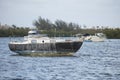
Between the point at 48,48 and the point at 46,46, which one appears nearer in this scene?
the point at 48,48

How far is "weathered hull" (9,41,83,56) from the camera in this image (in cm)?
8438

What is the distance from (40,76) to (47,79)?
2.83m

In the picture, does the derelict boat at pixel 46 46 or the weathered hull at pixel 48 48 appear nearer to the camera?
the weathered hull at pixel 48 48

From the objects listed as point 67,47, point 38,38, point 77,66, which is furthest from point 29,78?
point 38,38

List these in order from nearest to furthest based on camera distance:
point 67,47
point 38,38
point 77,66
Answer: point 77,66
point 67,47
point 38,38

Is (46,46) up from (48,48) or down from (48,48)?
up

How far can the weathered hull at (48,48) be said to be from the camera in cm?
8438

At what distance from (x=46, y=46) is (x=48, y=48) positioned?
20.2 inches

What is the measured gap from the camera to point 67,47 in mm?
84062

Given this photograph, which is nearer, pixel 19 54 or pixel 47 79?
pixel 47 79

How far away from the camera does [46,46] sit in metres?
85.6

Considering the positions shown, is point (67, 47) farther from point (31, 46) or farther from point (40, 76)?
point (40, 76)

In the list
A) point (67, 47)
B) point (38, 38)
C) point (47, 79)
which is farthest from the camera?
point (38, 38)

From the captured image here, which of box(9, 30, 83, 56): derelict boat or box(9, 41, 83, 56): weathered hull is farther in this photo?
box(9, 30, 83, 56): derelict boat
